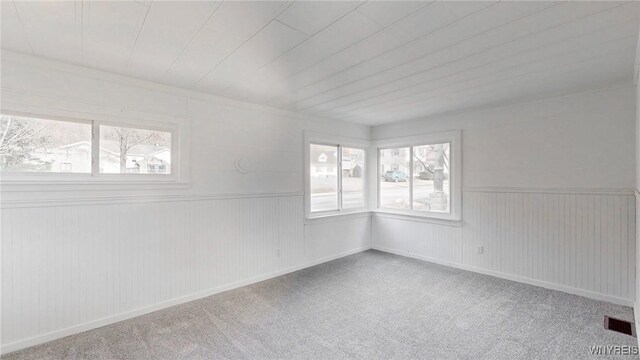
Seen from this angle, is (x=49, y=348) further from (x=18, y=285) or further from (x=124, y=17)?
(x=124, y=17)

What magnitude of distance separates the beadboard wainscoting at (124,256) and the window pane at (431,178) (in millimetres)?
2214

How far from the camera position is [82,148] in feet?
8.73

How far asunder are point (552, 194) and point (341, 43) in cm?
321

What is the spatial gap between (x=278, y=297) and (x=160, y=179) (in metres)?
1.82

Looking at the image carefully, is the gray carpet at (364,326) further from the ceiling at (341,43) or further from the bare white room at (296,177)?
the ceiling at (341,43)

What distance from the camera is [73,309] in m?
2.56

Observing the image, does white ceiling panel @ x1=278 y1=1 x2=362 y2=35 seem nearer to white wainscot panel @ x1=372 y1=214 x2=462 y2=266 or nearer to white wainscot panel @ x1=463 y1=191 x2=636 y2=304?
white wainscot panel @ x1=463 y1=191 x2=636 y2=304

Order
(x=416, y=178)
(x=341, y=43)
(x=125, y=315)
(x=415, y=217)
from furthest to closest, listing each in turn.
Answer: (x=416, y=178) < (x=415, y=217) < (x=125, y=315) < (x=341, y=43)

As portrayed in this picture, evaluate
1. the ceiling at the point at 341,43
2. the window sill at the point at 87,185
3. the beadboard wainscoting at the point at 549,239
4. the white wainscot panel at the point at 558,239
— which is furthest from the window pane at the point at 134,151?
the white wainscot panel at the point at 558,239

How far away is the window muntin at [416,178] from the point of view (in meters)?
4.51

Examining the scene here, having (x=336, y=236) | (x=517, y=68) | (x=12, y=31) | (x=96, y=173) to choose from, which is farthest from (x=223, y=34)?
(x=336, y=236)

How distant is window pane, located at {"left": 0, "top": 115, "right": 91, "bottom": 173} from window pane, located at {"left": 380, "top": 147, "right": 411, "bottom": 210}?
4258 mm

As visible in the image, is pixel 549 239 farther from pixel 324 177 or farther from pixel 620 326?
pixel 324 177

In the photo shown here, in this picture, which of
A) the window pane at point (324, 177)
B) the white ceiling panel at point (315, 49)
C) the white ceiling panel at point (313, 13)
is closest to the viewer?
the white ceiling panel at point (313, 13)
